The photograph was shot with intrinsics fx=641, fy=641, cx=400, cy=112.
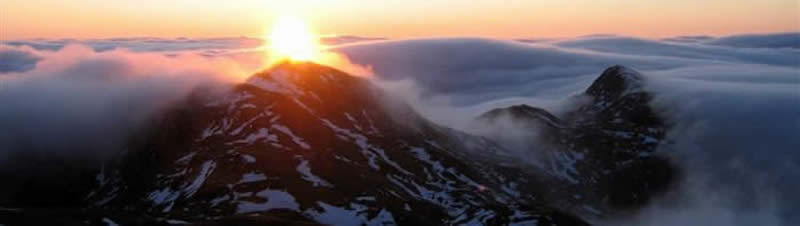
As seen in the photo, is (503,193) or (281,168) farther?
(503,193)

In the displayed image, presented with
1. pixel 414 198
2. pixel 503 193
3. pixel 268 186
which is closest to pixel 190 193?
pixel 268 186

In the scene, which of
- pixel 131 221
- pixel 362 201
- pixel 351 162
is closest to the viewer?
pixel 131 221

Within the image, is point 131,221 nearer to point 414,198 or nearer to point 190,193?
point 190,193

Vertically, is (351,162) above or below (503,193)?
above

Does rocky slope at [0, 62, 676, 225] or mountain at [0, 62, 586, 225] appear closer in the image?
rocky slope at [0, 62, 676, 225]

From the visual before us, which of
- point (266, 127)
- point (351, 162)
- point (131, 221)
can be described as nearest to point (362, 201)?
point (351, 162)

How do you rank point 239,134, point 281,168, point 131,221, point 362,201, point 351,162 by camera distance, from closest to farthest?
point 131,221, point 362,201, point 281,168, point 351,162, point 239,134

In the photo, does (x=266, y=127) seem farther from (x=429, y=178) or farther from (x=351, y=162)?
(x=429, y=178)

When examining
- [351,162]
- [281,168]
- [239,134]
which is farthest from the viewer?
[239,134]

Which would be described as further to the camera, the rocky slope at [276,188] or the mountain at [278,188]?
the mountain at [278,188]

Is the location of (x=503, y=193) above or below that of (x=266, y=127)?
below
